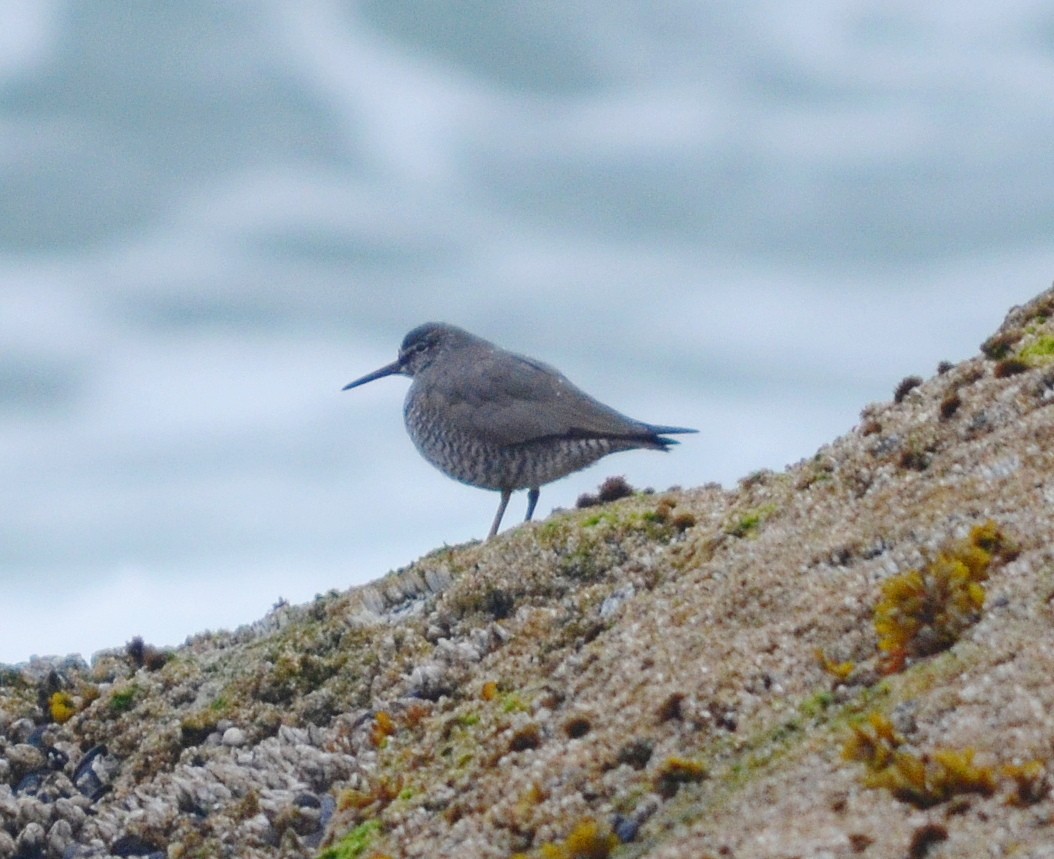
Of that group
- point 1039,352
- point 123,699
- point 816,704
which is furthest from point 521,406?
point 816,704

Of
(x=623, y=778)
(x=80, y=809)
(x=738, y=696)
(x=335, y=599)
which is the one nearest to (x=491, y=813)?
(x=623, y=778)

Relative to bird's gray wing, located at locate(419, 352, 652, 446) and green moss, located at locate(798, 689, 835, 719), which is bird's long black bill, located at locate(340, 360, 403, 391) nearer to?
bird's gray wing, located at locate(419, 352, 652, 446)

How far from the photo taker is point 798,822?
5.14m

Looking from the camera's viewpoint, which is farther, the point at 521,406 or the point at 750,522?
the point at 521,406

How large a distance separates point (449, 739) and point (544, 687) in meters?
0.52

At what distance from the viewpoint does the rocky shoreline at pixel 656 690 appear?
539 cm

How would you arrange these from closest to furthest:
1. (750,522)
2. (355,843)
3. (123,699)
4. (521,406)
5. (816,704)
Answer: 1. (816,704)
2. (355,843)
3. (750,522)
4. (123,699)
5. (521,406)

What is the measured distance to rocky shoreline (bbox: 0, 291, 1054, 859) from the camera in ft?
17.7

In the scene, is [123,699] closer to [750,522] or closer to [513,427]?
[750,522]

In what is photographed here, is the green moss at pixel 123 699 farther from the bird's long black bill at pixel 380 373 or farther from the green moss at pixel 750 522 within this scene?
the bird's long black bill at pixel 380 373

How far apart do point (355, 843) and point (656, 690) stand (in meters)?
1.50

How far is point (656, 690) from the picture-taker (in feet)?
22.1

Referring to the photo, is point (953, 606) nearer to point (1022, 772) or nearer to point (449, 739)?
point (1022, 772)

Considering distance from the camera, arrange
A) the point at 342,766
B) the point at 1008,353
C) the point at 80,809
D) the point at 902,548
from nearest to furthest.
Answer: the point at 902,548, the point at 342,766, the point at 80,809, the point at 1008,353
